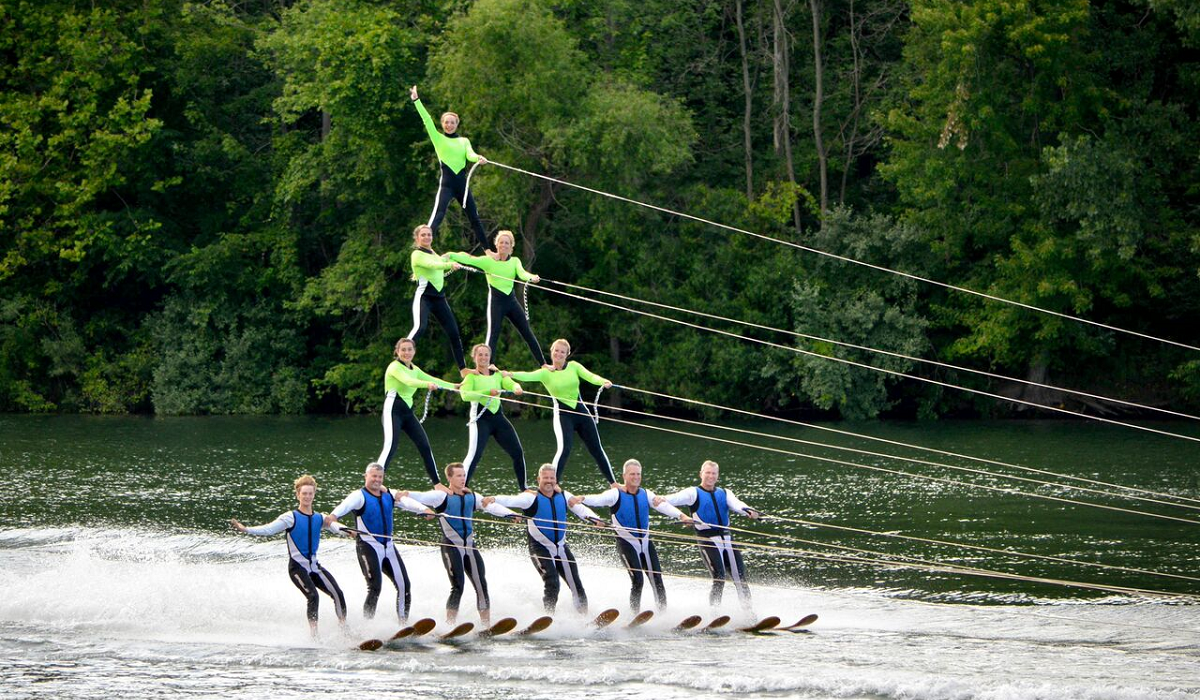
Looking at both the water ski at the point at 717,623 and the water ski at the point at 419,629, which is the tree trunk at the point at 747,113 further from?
the water ski at the point at 419,629

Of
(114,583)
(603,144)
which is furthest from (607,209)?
(114,583)

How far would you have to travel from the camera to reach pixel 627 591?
63.6 ft

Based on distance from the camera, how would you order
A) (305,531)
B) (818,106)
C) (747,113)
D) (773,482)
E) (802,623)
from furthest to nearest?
(747,113)
(818,106)
(773,482)
(802,623)
(305,531)

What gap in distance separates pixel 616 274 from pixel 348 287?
6.33 metres

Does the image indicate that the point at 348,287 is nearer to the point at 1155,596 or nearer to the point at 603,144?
the point at 603,144

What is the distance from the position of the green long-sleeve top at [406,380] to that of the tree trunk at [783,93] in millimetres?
24102

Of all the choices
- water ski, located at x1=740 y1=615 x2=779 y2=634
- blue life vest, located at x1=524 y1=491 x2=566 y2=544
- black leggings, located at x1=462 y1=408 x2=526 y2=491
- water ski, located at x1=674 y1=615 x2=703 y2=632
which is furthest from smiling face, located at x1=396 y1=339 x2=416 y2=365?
water ski, located at x1=740 y1=615 x2=779 y2=634

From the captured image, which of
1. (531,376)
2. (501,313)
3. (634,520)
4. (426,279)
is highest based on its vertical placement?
(426,279)

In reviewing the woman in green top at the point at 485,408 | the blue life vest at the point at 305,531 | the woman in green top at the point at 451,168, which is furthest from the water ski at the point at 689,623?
the woman in green top at the point at 451,168

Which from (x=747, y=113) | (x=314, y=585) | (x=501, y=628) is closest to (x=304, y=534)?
(x=314, y=585)

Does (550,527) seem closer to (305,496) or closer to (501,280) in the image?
(305,496)

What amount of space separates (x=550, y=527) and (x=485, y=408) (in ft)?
4.91

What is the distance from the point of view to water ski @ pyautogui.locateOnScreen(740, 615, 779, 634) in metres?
17.4

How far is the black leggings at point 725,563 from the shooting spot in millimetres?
17688
